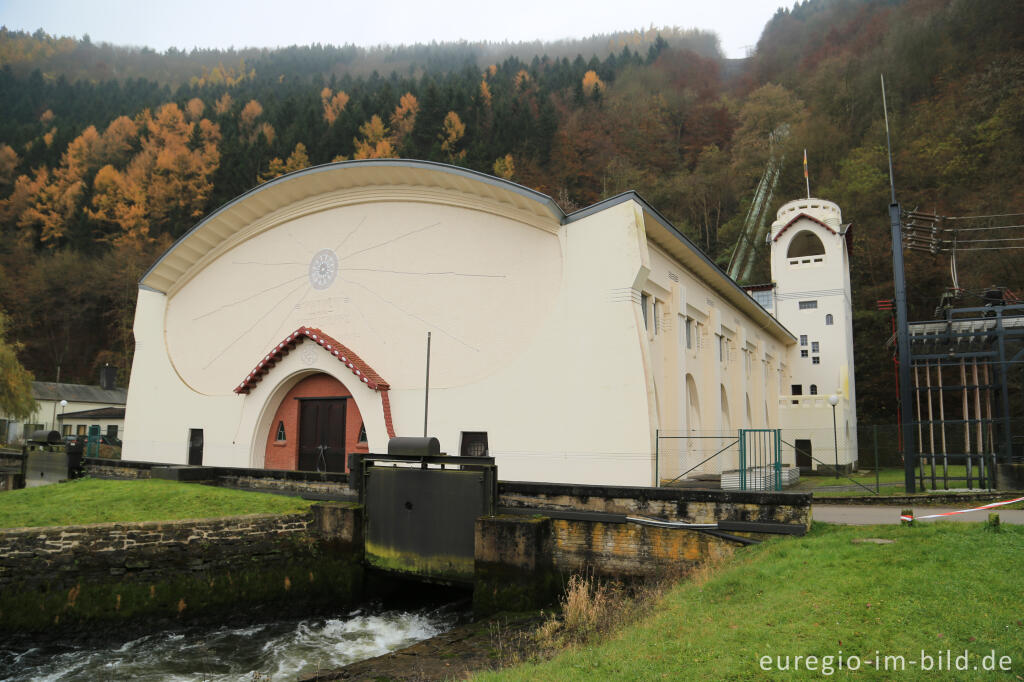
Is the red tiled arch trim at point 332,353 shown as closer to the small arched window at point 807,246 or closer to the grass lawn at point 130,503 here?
the grass lawn at point 130,503

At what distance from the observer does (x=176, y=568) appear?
11570 millimetres

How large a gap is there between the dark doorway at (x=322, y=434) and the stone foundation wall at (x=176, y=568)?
6544 millimetres

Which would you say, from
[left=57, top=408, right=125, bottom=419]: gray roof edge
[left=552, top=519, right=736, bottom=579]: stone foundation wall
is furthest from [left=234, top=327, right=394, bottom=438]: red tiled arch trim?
[left=57, top=408, right=125, bottom=419]: gray roof edge

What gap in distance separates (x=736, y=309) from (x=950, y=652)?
23.0 m

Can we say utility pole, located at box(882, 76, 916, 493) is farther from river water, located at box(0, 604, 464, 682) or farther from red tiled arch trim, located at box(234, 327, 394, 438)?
red tiled arch trim, located at box(234, 327, 394, 438)

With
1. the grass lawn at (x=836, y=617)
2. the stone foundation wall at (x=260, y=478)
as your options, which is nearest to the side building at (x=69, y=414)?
the stone foundation wall at (x=260, y=478)

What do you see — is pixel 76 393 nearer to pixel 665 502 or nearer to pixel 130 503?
pixel 130 503

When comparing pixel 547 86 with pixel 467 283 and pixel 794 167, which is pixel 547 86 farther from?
pixel 467 283

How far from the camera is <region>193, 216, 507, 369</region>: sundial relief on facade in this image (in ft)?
64.8

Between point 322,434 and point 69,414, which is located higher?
point 69,414

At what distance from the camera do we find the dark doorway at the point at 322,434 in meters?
20.3

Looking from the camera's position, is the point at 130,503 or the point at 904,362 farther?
the point at 904,362

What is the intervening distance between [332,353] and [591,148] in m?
47.6

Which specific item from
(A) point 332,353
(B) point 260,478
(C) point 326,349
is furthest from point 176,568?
(C) point 326,349
